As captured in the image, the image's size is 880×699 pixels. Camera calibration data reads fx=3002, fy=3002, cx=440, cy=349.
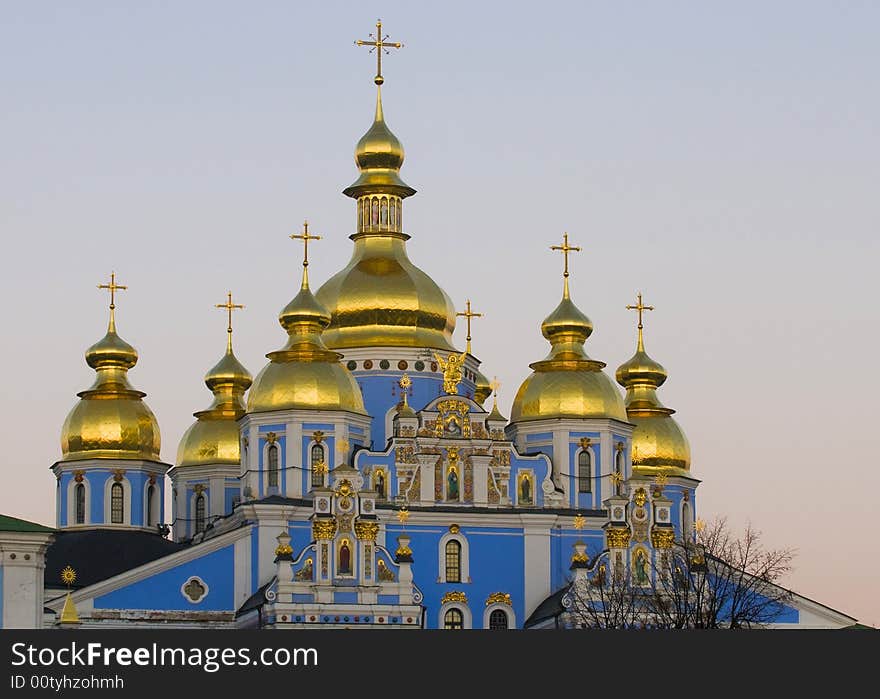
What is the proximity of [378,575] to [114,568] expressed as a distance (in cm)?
1152

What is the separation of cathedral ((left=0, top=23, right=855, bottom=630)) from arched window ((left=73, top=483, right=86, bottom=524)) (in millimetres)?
88

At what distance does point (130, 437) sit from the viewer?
88.7 m

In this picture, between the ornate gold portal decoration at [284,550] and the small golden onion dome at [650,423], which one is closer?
the ornate gold portal decoration at [284,550]

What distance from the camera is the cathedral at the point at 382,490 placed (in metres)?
76.8

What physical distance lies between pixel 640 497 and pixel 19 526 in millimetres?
18907

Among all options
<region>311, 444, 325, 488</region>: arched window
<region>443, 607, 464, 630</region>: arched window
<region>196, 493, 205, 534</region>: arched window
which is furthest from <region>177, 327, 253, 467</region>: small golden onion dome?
<region>443, 607, 464, 630</region>: arched window

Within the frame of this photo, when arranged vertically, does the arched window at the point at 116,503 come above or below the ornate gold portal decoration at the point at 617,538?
above

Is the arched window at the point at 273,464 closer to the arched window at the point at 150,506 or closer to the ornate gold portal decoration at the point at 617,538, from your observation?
the arched window at the point at 150,506

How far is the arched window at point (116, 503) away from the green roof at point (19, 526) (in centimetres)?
1954

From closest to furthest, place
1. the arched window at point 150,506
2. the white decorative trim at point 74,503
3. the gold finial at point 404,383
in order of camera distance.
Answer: the gold finial at point 404,383, the white decorative trim at point 74,503, the arched window at point 150,506

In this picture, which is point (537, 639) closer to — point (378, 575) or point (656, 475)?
point (378, 575)

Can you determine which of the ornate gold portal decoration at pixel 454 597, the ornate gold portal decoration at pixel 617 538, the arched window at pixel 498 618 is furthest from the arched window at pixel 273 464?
the ornate gold portal decoration at pixel 617 538

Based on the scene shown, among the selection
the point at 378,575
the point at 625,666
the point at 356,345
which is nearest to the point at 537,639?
the point at 625,666

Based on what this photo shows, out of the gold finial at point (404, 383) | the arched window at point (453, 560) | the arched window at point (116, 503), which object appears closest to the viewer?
the arched window at point (453, 560)
